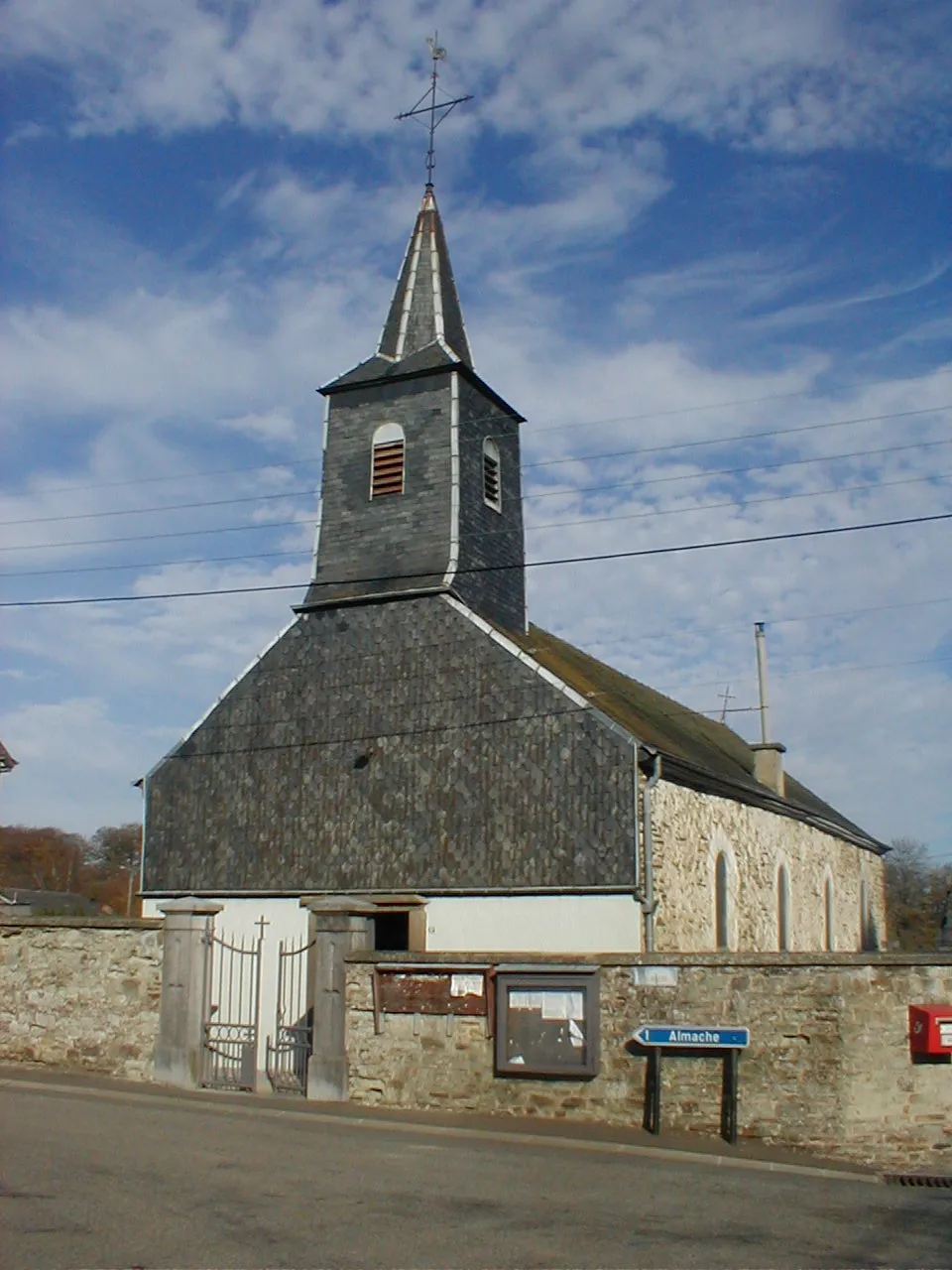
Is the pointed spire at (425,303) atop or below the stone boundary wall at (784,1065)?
atop

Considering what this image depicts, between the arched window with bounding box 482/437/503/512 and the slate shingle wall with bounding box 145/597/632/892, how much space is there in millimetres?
3344

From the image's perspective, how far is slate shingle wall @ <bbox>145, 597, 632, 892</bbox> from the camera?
20.2 meters

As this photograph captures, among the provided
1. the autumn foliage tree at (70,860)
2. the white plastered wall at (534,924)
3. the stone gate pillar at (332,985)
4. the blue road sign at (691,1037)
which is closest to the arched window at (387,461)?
the white plastered wall at (534,924)

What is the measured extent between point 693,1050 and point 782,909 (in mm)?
15855

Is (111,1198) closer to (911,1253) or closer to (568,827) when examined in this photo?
(911,1253)

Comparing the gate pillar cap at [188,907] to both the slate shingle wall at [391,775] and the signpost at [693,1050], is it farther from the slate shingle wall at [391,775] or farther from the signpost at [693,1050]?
the signpost at [693,1050]

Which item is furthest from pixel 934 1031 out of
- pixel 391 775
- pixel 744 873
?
pixel 744 873

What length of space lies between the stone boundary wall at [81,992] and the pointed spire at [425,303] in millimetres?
12846

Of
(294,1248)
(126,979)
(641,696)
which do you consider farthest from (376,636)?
(294,1248)

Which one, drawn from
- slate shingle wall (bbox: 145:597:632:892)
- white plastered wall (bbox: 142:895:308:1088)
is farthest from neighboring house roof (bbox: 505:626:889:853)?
white plastered wall (bbox: 142:895:308:1088)

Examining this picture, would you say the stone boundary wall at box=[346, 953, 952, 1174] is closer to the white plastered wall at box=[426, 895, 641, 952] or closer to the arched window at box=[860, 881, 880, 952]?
the white plastered wall at box=[426, 895, 641, 952]

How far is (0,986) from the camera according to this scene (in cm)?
1855

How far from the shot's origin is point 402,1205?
364 inches

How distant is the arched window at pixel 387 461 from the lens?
2447 cm
